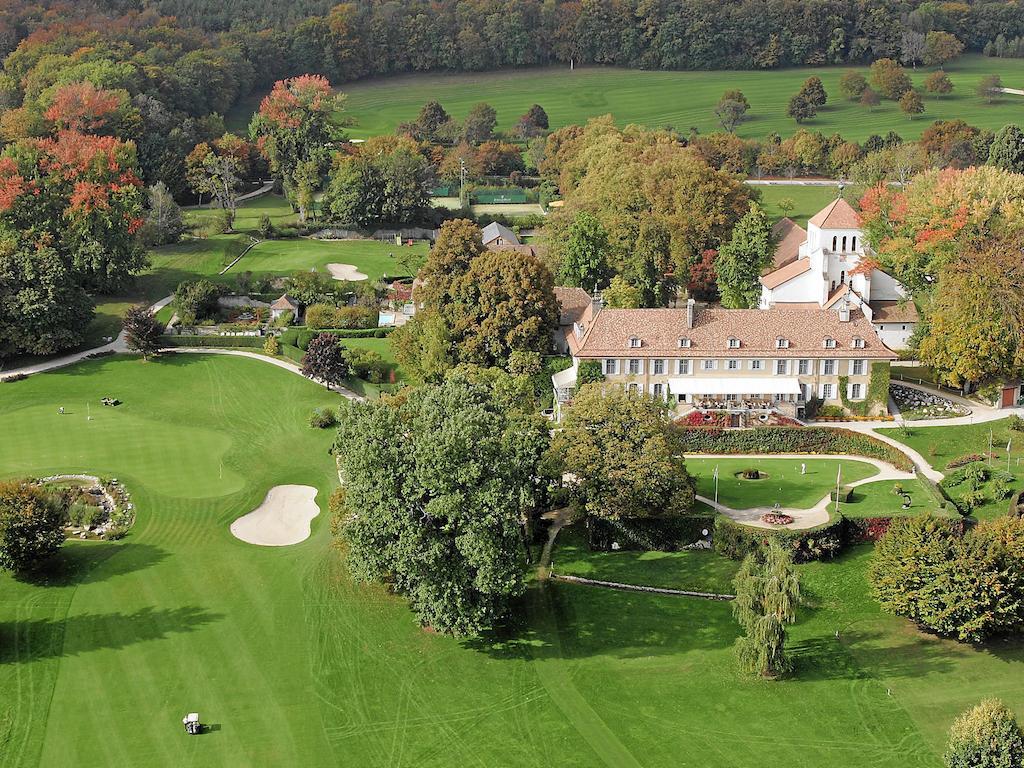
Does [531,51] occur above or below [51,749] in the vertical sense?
above

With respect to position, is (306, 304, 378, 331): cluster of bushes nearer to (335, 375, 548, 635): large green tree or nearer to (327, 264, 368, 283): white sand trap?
(327, 264, 368, 283): white sand trap

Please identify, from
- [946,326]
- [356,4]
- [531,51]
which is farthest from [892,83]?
[946,326]

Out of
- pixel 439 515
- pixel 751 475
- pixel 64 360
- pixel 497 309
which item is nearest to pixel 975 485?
pixel 751 475

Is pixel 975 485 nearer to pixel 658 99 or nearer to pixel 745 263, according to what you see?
pixel 745 263

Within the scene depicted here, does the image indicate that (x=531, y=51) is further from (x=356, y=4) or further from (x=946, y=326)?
(x=946, y=326)

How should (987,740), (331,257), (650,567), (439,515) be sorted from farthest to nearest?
(331,257), (650,567), (439,515), (987,740)

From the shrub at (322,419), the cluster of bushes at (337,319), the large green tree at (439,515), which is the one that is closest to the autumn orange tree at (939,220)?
the cluster of bushes at (337,319)

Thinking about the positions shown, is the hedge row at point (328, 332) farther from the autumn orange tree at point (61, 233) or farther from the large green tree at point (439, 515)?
the large green tree at point (439, 515)
